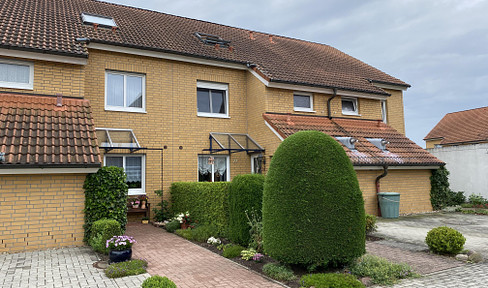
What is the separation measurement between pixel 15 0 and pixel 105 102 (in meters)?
6.79

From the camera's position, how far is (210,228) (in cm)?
956

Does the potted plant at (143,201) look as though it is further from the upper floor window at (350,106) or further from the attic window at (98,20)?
the upper floor window at (350,106)

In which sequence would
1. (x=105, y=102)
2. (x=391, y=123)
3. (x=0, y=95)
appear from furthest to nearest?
(x=391, y=123), (x=105, y=102), (x=0, y=95)

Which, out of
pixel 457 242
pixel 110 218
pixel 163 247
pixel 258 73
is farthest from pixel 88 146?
pixel 457 242

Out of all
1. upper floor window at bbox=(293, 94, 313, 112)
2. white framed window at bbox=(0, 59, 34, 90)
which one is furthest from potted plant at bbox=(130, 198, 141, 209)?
upper floor window at bbox=(293, 94, 313, 112)

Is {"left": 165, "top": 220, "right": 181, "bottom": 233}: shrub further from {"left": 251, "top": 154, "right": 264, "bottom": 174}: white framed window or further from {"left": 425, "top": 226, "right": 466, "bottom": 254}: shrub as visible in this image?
{"left": 425, "top": 226, "right": 466, "bottom": 254}: shrub

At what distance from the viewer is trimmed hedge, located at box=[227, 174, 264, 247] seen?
26.4ft

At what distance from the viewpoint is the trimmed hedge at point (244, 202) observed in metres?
8.05

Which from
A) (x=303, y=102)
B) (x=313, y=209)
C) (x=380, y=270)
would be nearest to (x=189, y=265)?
(x=313, y=209)

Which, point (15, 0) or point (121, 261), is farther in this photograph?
point (15, 0)

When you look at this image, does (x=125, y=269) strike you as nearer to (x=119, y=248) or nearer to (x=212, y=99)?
(x=119, y=248)

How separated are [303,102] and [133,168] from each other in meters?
8.23

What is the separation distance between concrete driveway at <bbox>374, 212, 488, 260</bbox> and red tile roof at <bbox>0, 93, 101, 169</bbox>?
861cm

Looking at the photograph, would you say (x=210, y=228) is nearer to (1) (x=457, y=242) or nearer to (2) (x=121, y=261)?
(2) (x=121, y=261)
